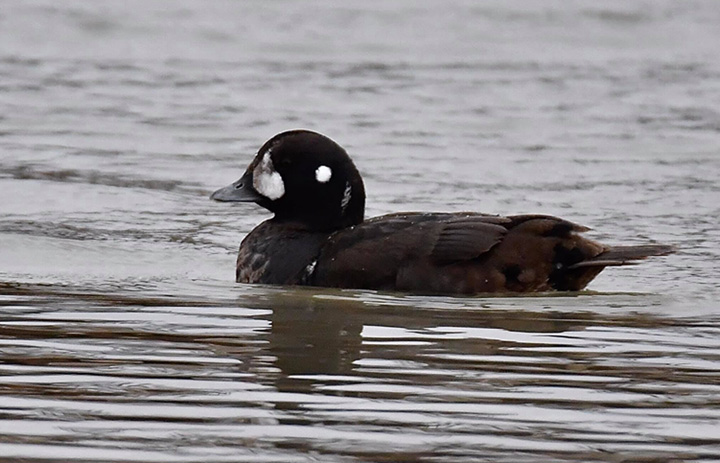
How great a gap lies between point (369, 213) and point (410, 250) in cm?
318

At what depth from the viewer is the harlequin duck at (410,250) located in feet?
24.8

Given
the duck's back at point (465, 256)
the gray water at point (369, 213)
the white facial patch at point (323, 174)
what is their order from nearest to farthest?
the gray water at point (369, 213), the duck's back at point (465, 256), the white facial patch at point (323, 174)

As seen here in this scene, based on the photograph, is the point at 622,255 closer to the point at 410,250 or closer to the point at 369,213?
the point at 410,250

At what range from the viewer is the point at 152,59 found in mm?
18125

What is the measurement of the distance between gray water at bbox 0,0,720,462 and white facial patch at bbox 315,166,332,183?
694mm

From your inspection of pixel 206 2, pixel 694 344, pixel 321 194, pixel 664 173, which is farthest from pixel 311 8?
pixel 694 344

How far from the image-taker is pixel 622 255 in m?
7.70

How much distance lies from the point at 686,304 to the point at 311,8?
47.7ft

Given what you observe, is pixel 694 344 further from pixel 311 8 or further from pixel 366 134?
pixel 311 8

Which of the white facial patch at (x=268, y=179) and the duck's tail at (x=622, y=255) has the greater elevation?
the white facial patch at (x=268, y=179)

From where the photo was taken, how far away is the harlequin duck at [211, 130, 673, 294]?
756 cm

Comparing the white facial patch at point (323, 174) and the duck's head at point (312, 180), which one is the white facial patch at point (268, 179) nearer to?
the duck's head at point (312, 180)

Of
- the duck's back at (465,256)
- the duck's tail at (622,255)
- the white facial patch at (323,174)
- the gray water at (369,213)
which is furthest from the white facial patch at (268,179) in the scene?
the duck's tail at (622,255)

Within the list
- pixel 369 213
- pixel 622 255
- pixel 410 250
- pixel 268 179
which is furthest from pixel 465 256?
pixel 369 213
